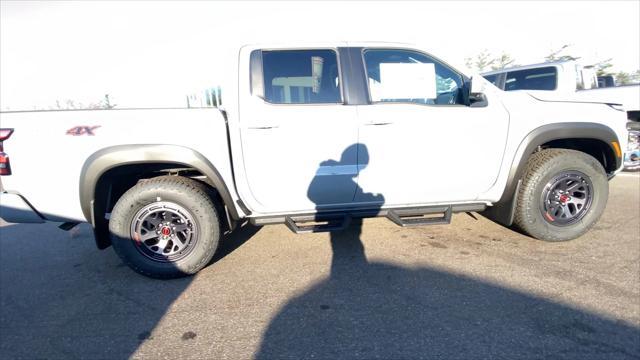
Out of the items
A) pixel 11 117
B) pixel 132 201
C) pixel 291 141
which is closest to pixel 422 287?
pixel 291 141

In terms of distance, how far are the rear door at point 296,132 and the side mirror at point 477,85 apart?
42.8 inches

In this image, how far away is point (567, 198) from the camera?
3.23 meters

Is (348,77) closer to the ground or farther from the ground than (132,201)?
farther from the ground

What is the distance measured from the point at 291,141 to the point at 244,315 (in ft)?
4.67

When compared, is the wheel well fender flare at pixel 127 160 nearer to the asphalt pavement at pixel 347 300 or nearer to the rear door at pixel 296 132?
the rear door at pixel 296 132

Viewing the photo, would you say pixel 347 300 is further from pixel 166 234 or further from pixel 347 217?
pixel 166 234

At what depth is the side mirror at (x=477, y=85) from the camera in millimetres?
2750

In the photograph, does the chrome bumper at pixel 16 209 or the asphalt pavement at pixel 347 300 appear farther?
the chrome bumper at pixel 16 209

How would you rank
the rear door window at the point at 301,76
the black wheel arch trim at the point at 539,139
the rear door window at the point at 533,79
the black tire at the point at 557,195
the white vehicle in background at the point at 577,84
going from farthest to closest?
the rear door window at the point at 533,79 → the white vehicle in background at the point at 577,84 → the black tire at the point at 557,195 → the black wheel arch trim at the point at 539,139 → the rear door window at the point at 301,76

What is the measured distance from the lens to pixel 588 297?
234 cm

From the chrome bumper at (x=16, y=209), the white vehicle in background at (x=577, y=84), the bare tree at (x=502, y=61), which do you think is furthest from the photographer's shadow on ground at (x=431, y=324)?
the bare tree at (x=502, y=61)

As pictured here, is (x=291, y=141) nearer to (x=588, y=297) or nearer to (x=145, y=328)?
(x=145, y=328)

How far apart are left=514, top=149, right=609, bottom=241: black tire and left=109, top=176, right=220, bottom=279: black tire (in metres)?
3.07

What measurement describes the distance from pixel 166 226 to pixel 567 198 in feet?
13.1
